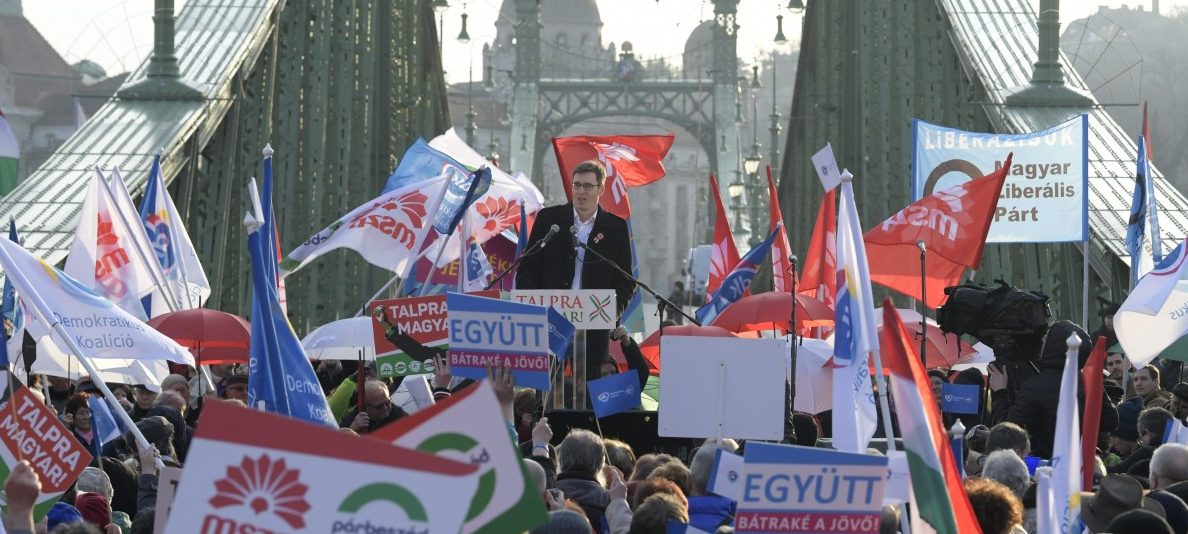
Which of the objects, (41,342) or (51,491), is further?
(41,342)

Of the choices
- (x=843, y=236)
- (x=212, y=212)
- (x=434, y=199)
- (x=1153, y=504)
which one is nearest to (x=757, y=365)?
(x=843, y=236)

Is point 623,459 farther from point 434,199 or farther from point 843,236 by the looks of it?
point 434,199

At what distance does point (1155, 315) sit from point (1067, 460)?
5275 millimetres

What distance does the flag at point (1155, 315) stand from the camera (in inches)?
422

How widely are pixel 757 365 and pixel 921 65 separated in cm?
1510

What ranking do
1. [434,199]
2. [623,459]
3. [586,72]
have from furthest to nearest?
[586,72] → [434,199] → [623,459]

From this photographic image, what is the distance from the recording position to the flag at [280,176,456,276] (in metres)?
14.3

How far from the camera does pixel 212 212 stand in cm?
2177

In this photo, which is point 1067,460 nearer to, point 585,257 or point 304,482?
point 304,482

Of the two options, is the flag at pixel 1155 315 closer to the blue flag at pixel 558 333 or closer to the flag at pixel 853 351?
the blue flag at pixel 558 333

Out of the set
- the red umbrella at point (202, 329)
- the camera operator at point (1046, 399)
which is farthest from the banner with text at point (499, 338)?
the red umbrella at point (202, 329)

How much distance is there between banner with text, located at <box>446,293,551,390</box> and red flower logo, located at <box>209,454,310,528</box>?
13.1 feet

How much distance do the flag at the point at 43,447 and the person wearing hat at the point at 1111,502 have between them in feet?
9.38

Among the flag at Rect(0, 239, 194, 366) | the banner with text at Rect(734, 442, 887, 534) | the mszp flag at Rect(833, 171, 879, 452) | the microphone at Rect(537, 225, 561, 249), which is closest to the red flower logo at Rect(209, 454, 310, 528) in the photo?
the banner with text at Rect(734, 442, 887, 534)
